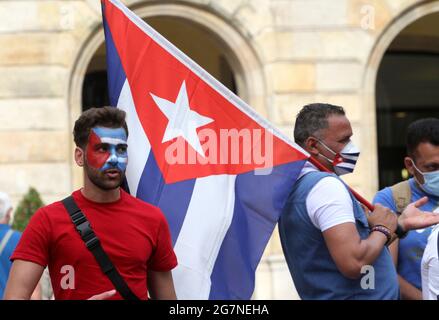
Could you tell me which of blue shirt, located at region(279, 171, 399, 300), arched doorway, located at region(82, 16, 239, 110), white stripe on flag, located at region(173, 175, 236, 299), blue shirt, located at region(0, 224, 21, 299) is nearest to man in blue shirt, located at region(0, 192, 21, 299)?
blue shirt, located at region(0, 224, 21, 299)

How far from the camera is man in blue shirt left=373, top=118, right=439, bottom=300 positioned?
565cm

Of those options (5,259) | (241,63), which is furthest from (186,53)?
(5,259)

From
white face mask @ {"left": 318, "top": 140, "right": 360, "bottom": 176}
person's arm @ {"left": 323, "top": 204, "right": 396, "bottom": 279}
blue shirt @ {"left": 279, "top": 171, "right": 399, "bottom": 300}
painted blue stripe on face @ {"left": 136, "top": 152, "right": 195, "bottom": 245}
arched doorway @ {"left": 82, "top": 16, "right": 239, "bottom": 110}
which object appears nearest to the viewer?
person's arm @ {"left": 323, "top": 204, "right": 396, "bottom": 279}

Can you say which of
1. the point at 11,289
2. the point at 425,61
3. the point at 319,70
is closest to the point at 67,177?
the point at 319,70

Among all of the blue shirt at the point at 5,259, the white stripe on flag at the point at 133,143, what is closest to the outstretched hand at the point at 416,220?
the white stripe on flag at the point at 133,143

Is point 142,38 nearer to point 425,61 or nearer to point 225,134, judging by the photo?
point 225,134

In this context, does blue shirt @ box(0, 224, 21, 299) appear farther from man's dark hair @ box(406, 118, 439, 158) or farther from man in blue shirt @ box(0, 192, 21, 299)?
man's dark hair @ box(406, 118, 439, 158)

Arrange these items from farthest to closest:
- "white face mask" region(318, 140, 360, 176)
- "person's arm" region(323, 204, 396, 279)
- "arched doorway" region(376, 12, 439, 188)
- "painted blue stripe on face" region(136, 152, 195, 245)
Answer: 1. "arched doorway" region(376, 12, 439, 188)
2. "white face mask" region(318, 140, 360, 176)
3. "painted blue stripe on face" region(136, 152, 195, 245)
4. "person's arm" region(323, 204, 396, 279)

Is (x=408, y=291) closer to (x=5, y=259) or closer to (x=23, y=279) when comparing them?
(x=23, y=279)

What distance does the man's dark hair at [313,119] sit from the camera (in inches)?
200

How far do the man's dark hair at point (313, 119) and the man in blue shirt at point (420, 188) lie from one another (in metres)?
0.72

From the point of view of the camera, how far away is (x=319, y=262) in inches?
190

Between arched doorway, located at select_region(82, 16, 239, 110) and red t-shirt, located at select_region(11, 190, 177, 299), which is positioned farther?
arched doorway, located at select_region(82, 16, 239, 110)

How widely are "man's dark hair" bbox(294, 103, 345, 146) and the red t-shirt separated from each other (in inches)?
42.0
